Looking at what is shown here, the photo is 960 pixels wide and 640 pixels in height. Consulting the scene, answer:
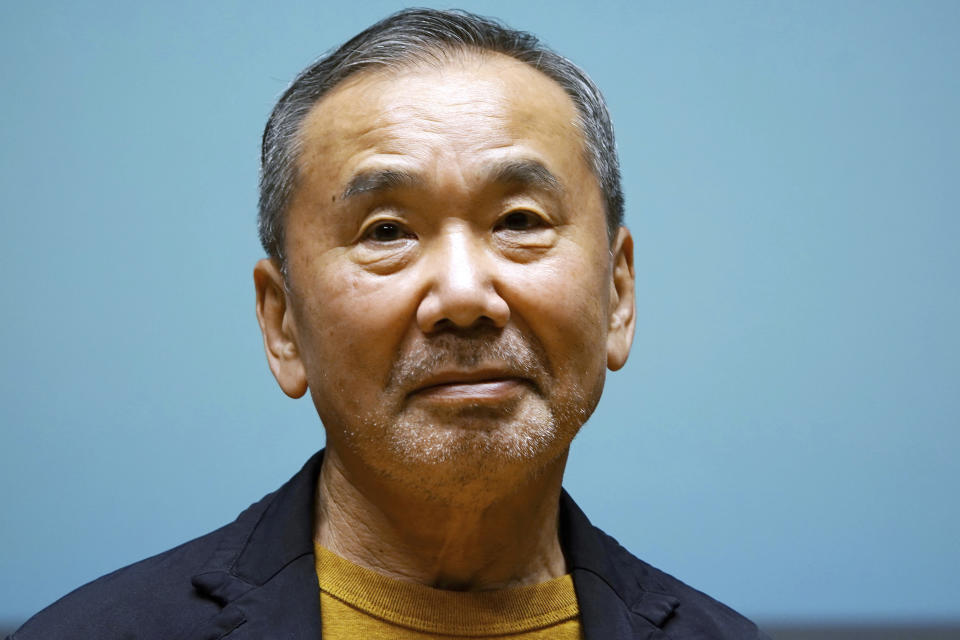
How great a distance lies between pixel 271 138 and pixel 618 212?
66 centimetres

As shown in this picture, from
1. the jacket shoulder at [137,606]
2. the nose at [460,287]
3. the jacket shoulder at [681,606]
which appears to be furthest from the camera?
the jacket shoulder at [681,606]

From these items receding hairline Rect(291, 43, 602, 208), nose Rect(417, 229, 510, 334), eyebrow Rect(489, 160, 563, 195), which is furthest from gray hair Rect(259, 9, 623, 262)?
nose Rect(417, 229, 510, 334)

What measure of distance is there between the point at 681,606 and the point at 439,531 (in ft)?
1.75

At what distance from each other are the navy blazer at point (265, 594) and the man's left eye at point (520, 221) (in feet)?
1.96

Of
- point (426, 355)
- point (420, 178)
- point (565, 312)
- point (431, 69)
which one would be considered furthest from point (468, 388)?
point (431, 69)

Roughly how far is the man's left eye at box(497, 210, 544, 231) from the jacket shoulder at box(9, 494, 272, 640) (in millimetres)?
729

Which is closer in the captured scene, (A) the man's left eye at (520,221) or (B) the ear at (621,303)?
(A) the man's left eye at (520,221)

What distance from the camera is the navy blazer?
1.84 metres

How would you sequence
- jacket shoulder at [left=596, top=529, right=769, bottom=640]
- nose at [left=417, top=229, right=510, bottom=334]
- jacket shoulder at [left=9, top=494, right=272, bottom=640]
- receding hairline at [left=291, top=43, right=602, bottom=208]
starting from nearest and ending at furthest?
nose at [left=417, top=229, right=510, bottom=334] → jacket shoulder at [left=9, top=494, right=272, bottom=640] → receding hairline at [left=291, top=43, right=602, bottom=208] → jacket shoulder at [left=596, top=529, right=769, bottom=640]

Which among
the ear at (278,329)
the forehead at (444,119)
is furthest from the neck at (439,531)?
the forehead at (444,119)

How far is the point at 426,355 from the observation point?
1.77 m

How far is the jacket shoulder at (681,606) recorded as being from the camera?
2104 mm

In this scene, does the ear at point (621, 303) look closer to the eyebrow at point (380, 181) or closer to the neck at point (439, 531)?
the neck at point (439, 531)

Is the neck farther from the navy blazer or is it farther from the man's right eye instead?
the man's right eye
